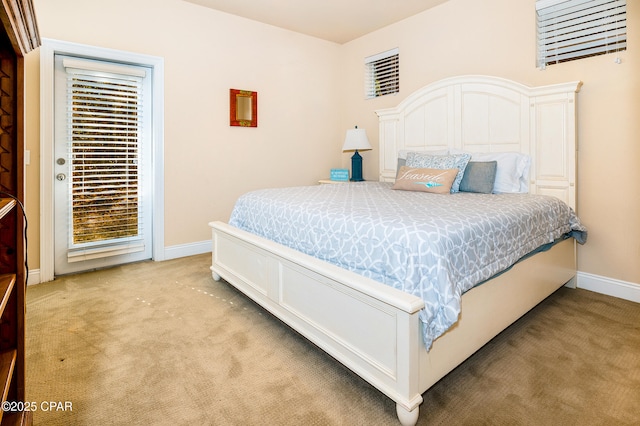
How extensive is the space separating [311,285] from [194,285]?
1.45 meters

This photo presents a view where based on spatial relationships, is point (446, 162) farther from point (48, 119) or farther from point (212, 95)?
point (48, 119)

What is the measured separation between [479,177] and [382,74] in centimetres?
215

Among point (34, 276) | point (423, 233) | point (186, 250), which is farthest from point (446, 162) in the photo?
point (34, 276)

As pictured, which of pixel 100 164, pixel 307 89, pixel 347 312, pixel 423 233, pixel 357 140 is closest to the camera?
pixel 423 233

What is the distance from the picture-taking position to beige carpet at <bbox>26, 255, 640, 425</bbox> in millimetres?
1412

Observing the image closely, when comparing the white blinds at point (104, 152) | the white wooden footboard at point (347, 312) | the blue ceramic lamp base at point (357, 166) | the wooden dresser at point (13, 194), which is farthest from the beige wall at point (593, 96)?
the wooden dresser at point (13, 194)

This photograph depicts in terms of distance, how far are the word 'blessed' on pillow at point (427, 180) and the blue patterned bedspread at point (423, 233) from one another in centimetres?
17

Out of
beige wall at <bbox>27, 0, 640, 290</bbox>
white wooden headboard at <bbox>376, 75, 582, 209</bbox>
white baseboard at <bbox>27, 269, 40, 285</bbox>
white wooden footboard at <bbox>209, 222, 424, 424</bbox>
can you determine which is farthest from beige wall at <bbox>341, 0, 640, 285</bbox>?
white baseboard at <bbox>27, 269, 40, 285</bbox>

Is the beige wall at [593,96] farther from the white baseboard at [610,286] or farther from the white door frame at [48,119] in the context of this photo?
the white door frame at [48,119]

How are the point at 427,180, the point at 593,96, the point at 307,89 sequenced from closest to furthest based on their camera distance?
the point at 593,96 → the point at 427,180 → the point at 307,89

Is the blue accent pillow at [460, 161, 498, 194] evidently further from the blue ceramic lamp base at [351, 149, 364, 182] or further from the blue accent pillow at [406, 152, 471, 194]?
the blue ceramic lamp base at [351, 149, 364, 182]

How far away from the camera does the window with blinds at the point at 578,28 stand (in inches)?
99.4

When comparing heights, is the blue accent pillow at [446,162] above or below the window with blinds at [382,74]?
below

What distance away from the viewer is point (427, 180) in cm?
276
